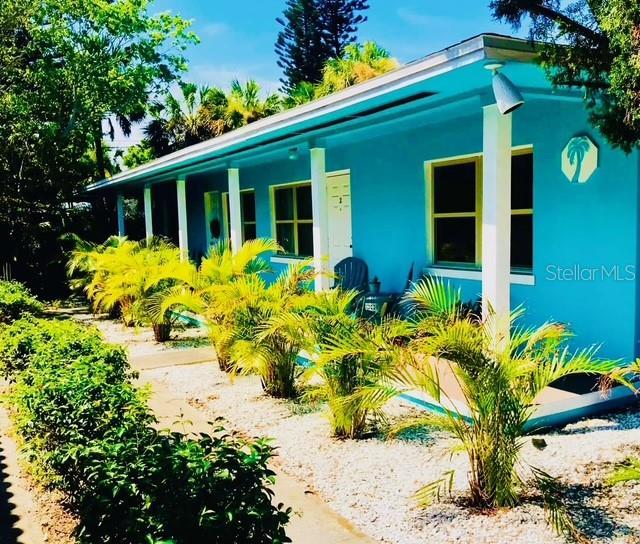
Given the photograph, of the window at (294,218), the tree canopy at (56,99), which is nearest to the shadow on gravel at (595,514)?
the window at (294,218)

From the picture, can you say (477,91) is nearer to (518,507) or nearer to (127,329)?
(518,507)

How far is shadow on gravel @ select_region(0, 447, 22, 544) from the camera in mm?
3516

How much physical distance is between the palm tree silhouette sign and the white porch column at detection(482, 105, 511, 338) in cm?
127

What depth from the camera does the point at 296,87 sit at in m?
26.2

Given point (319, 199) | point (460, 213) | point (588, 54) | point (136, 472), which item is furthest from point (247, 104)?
point (136, 472)

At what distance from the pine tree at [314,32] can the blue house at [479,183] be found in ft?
53.6

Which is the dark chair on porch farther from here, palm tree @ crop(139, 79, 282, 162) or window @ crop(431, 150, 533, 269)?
palm tree @ crop(139, 79, 282, 162)

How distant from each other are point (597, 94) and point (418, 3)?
15288 mm

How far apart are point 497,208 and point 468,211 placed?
2896 millimetres

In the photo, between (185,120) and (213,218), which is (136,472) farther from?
(185,120)

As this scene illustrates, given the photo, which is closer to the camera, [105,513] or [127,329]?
[105,513]

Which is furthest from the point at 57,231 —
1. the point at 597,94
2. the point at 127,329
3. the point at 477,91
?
the point at 597,94

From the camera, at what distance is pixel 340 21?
2612cm

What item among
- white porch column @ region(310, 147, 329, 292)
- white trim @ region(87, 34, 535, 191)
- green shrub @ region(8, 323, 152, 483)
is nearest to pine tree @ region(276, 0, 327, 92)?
white trim @ region(87, 34, 535, 191)
